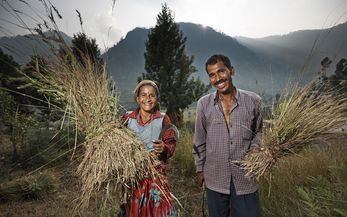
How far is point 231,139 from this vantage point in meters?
2.09

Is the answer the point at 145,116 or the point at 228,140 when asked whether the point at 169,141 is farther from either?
the point at 228,140

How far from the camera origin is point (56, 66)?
1849 millimetres

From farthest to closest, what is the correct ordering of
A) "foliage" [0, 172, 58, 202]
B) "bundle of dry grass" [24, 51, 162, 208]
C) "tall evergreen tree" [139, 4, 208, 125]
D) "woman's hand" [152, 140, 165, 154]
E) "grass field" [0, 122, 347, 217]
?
"tall evergreen tree" [139, 4, 208, 125] < "foliage" [0, 172, 58, 202] < "grass field" [0, 122, 347, 217] < "woman's hand" [152, 140, 165, 154] < "bundle of dry grass" [24, 51, 162, 208]

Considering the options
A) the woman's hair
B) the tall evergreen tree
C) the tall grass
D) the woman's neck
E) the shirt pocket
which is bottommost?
the tall grass

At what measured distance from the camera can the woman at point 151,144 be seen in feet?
6.51

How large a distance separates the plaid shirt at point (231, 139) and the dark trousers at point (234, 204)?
5cm

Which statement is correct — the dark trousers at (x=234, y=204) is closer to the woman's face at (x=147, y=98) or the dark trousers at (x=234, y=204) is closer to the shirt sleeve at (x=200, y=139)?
the shirt sleeve at (x=200, y=139)

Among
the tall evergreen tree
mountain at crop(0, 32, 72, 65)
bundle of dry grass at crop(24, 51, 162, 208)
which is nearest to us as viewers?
bundle of dry grass at crop(24, 51, 162, 208)

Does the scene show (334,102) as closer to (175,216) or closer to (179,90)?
(175,216)

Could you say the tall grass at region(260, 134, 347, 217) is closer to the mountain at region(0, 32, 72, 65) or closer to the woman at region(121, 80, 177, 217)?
the woman at region(121, 80, 177, 217)

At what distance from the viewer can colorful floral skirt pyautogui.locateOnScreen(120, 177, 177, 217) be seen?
1.98 m

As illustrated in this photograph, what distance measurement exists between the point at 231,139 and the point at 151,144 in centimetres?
60

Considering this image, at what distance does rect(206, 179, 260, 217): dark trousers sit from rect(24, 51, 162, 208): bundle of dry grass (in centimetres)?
58

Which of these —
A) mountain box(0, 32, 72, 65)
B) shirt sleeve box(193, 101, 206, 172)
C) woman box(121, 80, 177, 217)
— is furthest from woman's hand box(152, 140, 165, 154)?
mountain box(0, 32, 72, 65)
